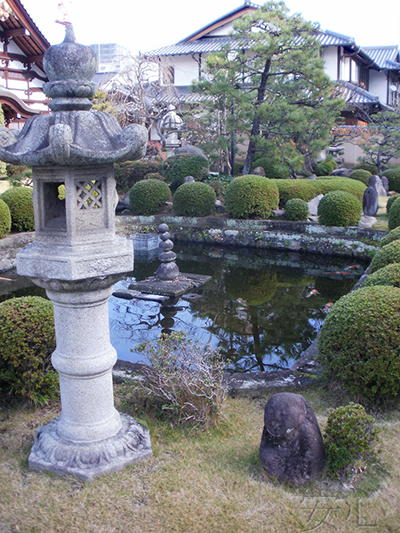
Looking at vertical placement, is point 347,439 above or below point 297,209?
below

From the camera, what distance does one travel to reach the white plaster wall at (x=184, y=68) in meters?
26.6

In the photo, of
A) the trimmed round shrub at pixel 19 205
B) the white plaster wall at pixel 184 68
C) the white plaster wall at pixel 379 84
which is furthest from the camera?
the white plaster wall at pixel 379 84

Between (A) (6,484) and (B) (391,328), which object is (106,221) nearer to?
(A) (6,484)

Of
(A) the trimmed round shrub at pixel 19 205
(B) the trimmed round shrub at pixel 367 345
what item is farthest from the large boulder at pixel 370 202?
(B) the trimmed round shrub at pixel 367 345

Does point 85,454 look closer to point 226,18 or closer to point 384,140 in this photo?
point 384,140

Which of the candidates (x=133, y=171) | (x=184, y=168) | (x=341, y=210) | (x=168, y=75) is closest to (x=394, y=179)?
(x=341, y=210)

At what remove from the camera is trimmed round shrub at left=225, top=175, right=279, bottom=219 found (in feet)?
43.6

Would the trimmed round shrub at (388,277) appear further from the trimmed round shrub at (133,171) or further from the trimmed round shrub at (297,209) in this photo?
the trimmed round shrub at (133,171)

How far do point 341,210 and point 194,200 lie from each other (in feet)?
14.5

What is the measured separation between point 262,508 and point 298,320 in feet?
14.8

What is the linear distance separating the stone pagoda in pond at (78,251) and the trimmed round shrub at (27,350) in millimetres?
694

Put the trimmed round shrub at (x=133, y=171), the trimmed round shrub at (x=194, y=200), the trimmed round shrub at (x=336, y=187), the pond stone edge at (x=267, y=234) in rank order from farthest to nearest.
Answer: the trimmed round shrub at (x=133, y=171) < the trimmed round shrub at (x=336, y=187) < the trimmed round shrub at (x=194, y=200) < the pond stone edge at (x=267, y=234)

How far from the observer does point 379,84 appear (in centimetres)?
2972

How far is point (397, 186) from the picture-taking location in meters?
19.3
